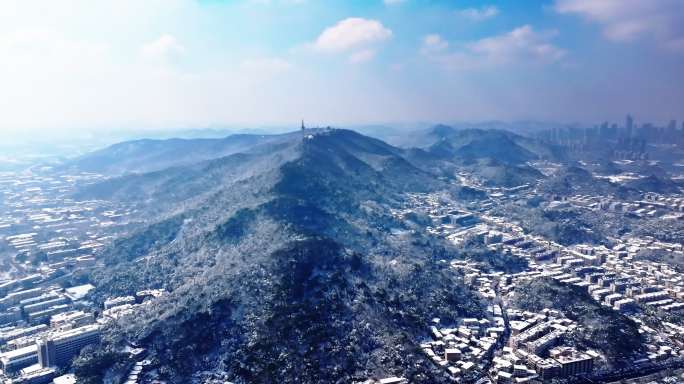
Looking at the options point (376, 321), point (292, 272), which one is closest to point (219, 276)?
point (292, 272)

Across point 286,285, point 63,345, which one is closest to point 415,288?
point 286,285

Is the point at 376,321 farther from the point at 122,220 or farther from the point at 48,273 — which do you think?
the point at 122,220

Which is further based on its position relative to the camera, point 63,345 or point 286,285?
point 286,285

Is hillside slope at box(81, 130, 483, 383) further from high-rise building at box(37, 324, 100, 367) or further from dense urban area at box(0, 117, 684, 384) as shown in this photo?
high-rise building at box(37, 324, 100, 367)

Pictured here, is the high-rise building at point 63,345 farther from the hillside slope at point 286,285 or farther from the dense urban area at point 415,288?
the hillside slope at point 286,285

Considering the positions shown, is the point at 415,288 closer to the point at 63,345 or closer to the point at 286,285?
the point at 286,285
